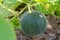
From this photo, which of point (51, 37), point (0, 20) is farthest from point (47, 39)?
point (0, 20)

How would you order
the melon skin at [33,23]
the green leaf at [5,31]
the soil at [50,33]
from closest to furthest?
the green leaf at [5,31] → the melon skin at [33,23] → the soil at [50,33]

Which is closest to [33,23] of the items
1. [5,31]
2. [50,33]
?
[5,31]

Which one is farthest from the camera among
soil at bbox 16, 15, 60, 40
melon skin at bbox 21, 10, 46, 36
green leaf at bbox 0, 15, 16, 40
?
soil at bbox 16, 15, 60, 40

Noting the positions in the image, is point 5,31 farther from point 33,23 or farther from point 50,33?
point 50,33

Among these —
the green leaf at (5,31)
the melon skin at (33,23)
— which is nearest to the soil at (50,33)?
the melon skin at (33,23)

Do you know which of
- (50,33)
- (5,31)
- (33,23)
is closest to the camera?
(5,31)

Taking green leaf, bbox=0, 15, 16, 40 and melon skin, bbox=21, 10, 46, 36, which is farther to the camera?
melon skin, bbox=21, 10, 46, 36

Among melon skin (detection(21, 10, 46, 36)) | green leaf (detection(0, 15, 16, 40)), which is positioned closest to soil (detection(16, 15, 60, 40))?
melon skin (detection(21, 10, 46, 36))

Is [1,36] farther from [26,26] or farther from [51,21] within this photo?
[51,21]

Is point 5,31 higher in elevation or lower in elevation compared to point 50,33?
higher

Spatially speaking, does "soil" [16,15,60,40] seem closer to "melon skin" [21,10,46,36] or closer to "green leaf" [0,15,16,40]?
"melon skin" [21,10,46,36]

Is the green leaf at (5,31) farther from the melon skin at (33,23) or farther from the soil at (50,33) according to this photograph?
the soil at (50,33)

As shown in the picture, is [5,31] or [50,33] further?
[50,33]

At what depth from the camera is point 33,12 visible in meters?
0.70
